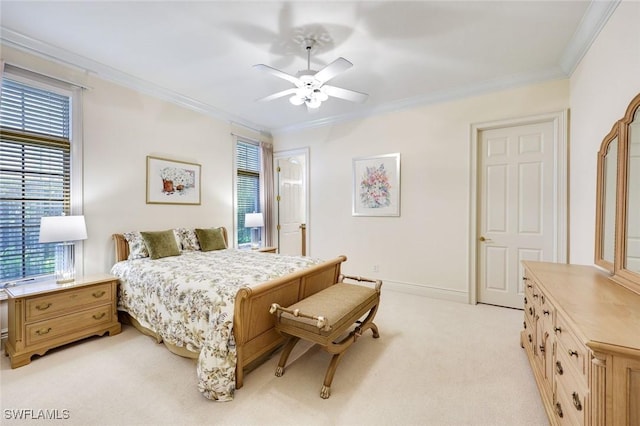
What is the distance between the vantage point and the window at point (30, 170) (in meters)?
2.57

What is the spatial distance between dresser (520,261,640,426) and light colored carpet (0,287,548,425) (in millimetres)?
332

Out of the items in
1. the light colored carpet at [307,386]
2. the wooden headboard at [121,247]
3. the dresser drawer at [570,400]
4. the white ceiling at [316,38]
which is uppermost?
the white ceiling at [316,38]

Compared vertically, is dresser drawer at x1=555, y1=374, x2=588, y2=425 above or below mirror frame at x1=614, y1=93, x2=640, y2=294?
below

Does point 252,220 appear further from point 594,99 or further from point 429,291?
point 594,99

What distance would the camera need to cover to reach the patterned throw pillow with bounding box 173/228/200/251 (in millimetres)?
3766

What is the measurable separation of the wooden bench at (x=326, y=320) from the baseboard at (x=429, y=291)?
1.81 metres

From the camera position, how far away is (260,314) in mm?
2135

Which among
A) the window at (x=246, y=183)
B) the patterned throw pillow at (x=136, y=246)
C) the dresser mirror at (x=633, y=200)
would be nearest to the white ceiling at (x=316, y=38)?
the dresser mirror at (x=633, y=200)

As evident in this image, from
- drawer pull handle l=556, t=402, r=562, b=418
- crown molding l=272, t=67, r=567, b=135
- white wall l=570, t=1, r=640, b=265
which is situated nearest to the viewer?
drawer pull handle l=556, t=402, r=562, b=418

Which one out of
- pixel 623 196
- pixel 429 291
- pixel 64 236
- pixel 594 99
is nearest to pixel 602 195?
pixel 623 196

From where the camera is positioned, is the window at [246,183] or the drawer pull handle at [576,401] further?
the window at [246,183]

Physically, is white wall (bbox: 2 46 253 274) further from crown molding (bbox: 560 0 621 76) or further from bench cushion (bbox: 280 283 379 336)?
crown molding (bbox: 560 0 621 76)

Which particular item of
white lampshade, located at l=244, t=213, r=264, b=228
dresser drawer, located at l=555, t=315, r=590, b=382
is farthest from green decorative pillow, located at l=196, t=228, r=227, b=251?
dresser drawer, located at l=555, t=315, r=590, b=382

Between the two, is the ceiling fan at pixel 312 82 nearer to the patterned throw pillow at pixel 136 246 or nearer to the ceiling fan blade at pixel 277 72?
the ceiling fan blade at pixel 277 72
